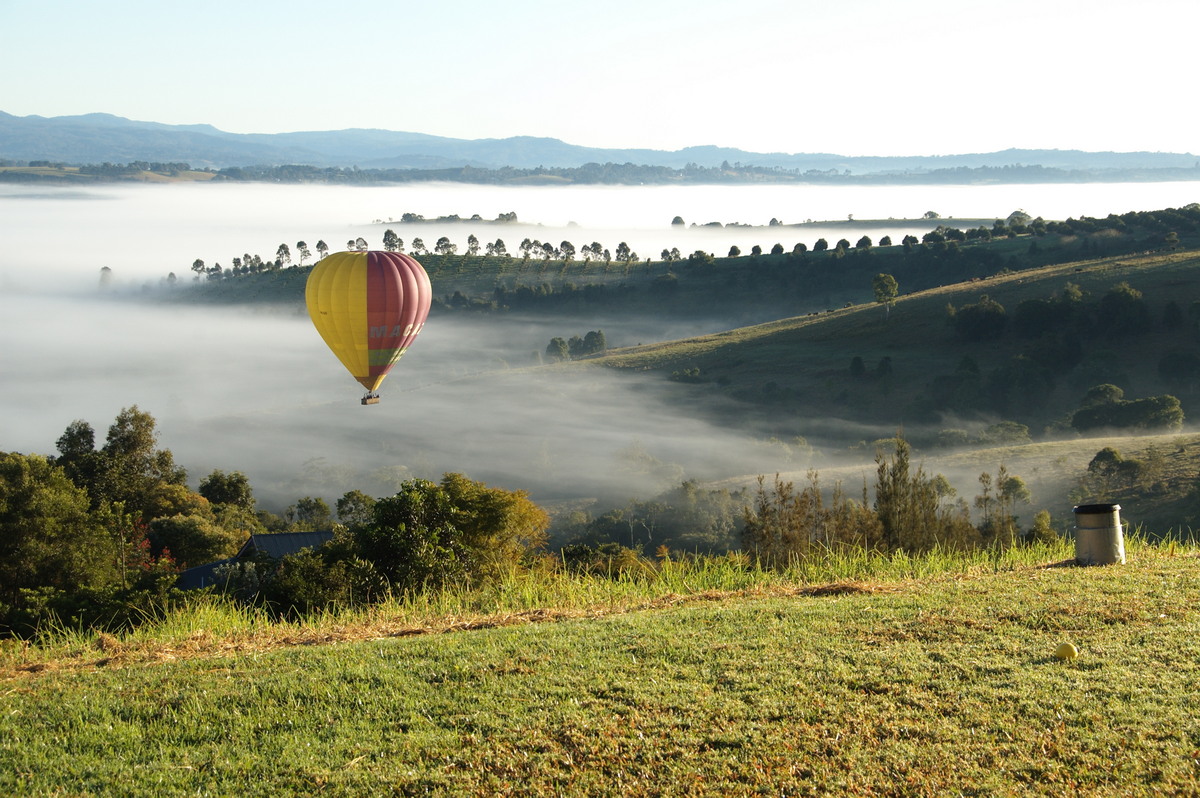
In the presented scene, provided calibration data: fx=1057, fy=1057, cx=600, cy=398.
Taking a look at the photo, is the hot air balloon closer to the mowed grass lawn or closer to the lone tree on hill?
the mowed grass lawn

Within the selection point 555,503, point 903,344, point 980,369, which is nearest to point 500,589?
point 555,503

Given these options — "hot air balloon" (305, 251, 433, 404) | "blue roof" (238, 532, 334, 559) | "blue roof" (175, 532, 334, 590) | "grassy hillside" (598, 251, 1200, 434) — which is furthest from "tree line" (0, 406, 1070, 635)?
"grassy hillside" (598, 251, 1200, 434)

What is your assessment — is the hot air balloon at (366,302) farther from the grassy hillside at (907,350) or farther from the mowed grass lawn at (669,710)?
the grassy hillside at (907,350)

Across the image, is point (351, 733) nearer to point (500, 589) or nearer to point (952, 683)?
point (952, 683)

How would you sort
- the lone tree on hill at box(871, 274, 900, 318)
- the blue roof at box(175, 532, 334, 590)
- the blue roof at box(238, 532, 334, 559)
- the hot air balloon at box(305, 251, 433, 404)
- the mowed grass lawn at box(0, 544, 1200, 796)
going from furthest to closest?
the lone tree on hill at box(871, 274, 900, 318)
the blue roof at box(238, 532, 334, 559)
the blue roof at box(175, 532, 334, 590)
the hot air balloon at box(305, 251, 433, 404)
the mowed grass lawn at box(0, 544, 1200, 796)

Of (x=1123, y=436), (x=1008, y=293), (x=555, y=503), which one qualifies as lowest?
(x=555, y=503)

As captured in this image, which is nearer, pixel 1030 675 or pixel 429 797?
pixel 429 797

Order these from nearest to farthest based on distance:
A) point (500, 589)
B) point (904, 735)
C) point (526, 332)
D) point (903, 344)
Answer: point (904, 735), point (500, 589), point (903, 344), point (526, 332)
